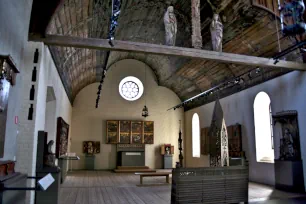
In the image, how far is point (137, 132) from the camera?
54.0 feet

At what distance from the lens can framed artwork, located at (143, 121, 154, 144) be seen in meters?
16.5

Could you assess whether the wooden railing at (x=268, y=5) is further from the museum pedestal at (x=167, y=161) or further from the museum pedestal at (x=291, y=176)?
the museum pedestal at (x=167, y=161)

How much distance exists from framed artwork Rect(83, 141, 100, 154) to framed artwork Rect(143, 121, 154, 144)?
293cm

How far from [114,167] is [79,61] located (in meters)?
7.52

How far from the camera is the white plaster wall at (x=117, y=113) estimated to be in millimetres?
15969

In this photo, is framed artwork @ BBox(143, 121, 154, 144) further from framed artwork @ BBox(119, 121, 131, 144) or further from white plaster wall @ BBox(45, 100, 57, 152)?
white plaster wall @ BBox(45, 100, 57, 152)

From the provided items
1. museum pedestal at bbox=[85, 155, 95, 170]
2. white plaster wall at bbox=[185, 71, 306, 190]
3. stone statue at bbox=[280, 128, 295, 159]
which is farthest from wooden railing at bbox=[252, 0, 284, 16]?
museum pedestal at bbox=[85, 155, 95, 170]

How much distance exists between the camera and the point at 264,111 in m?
10.2

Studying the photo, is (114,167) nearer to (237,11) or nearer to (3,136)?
(237,11)

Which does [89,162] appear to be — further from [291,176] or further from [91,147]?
[291,176]

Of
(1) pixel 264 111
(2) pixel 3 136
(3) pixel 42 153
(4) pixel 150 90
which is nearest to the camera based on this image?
(2) pixel 3 136

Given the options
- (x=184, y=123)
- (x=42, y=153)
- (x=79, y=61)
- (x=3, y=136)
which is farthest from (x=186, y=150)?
(x=3, y=136)

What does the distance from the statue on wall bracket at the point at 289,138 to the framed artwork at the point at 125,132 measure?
373 inches

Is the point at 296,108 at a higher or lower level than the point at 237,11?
lower
